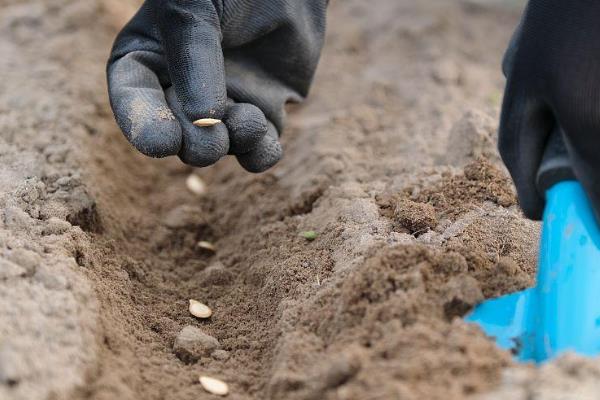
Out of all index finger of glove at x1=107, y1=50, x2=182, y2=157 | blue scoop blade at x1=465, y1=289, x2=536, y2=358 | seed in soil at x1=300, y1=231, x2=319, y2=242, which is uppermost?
index finger of glove at x1=107, y1=50, x2=182, y2=157

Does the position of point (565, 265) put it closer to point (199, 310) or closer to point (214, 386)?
point (214, 386)

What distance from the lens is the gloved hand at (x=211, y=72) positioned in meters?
1.98

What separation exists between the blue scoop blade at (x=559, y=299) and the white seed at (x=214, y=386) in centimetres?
58

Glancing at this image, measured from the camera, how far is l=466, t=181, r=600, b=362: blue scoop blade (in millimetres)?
1604

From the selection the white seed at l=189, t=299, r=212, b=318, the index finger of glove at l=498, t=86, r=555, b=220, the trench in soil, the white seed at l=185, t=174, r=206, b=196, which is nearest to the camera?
the trench in soil

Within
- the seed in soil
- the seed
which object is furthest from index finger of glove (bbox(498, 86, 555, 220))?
the seed

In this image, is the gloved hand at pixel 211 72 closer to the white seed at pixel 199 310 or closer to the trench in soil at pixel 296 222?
the trench in soil at pixel 296 222

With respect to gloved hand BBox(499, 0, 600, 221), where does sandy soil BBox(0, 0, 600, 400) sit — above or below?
below

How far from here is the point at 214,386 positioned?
67.4 inches

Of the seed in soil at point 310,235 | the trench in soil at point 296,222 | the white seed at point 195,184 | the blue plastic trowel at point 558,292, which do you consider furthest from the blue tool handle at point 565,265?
the white seed at point 195,184

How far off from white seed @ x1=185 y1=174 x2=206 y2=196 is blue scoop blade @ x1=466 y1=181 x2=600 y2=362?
143cm

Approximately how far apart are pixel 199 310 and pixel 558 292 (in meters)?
0.95

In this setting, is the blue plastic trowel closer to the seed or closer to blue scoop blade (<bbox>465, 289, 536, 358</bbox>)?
blue scoop blade (<bbox>465, 289, 536, 358</bbox>)

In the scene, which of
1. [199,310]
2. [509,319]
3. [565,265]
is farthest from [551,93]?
[199,310]
